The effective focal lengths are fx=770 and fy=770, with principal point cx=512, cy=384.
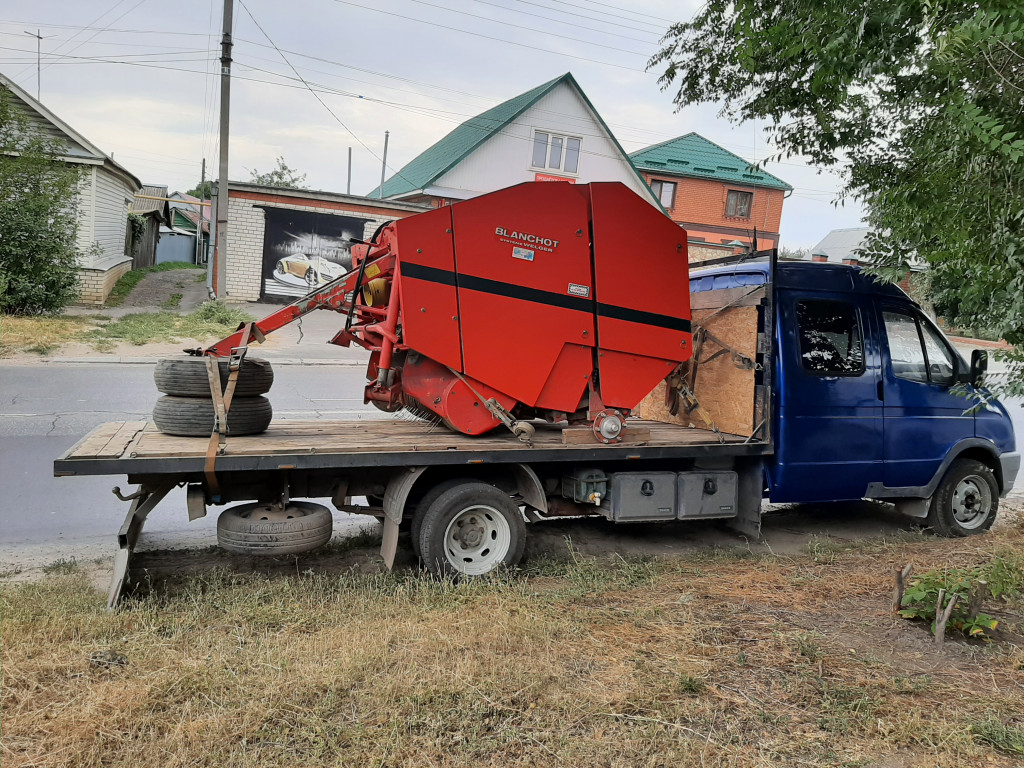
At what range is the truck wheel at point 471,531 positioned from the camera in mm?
5195

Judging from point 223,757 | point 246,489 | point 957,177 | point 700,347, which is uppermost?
point 957,177

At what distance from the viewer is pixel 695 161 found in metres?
39.2

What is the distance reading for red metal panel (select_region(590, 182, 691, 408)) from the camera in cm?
591

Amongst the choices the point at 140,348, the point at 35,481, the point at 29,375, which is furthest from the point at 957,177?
the point at 140,348

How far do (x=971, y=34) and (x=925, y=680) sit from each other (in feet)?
10.2

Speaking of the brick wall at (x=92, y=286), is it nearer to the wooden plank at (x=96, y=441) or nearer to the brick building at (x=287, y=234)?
the brick building at (x=287, y=234)

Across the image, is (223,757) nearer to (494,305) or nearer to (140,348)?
(494,305)

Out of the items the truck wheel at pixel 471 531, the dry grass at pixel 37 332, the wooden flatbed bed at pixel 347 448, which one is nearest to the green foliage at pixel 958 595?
the wooden flatbed bed at pixel 347 448

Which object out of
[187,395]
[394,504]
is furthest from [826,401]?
[187,395]

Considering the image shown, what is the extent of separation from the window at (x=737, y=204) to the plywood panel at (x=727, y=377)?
3423cm

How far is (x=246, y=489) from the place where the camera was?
16.6 feet

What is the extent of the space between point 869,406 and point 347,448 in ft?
14.9

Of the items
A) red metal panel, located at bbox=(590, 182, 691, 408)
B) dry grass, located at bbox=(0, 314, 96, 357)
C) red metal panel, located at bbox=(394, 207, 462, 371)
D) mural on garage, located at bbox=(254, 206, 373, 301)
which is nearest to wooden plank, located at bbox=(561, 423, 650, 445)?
red metal panel, located at bbox=(590, 182, 691, 408)

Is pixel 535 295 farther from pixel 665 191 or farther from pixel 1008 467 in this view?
pixel 665 191
